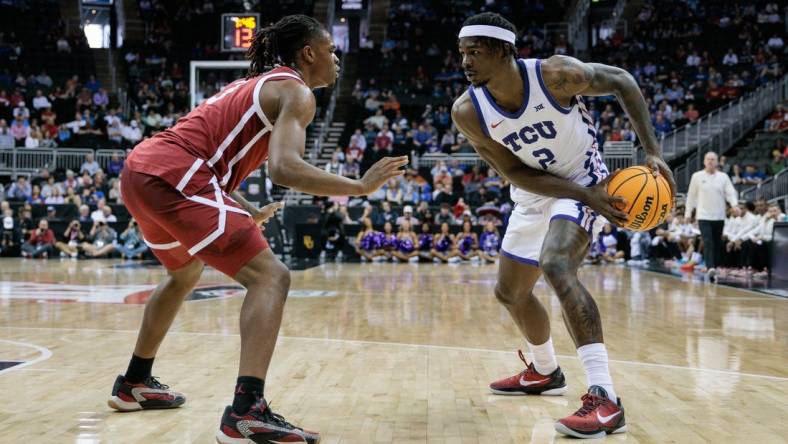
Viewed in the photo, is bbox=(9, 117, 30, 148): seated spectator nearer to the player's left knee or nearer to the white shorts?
the white shorts

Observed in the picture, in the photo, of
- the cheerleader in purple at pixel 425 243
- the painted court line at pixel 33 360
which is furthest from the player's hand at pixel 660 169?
the cheerleader in purple at pixel 425 243

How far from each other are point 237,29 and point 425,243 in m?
6.00

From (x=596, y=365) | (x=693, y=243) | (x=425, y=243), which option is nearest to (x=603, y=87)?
(x=596, y=365)

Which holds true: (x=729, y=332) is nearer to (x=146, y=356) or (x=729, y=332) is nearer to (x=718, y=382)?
(x=718, y=382)

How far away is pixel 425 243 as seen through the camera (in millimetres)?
18391

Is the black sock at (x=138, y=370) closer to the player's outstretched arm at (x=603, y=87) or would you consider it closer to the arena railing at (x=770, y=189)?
the player's outstretched arm at (x=603, y=87)

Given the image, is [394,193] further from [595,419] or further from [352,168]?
[595,419]

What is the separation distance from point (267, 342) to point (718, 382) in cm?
256

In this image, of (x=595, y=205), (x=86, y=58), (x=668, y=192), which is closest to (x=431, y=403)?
(x=595, y=205)

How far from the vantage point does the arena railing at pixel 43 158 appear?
21.3 metres

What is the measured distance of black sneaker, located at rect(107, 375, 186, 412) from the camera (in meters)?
3.86

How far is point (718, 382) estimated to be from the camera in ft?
14.8

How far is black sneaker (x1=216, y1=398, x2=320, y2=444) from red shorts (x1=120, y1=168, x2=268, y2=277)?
0.56 m

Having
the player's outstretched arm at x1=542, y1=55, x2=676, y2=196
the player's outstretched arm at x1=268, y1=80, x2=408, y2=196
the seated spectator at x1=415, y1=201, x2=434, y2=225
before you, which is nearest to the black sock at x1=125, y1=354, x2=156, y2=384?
the player's outstretched arm at x1=268, y1=80, x2=408, y2=196
